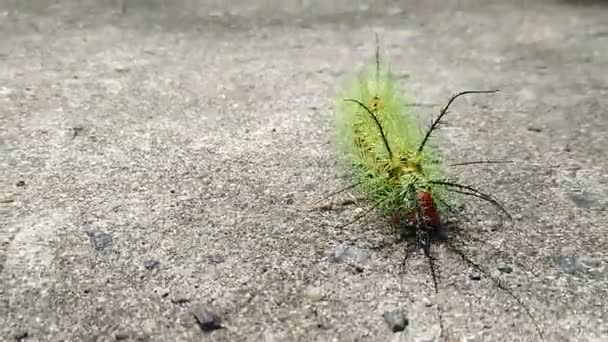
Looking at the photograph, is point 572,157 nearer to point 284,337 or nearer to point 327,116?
point 327,116

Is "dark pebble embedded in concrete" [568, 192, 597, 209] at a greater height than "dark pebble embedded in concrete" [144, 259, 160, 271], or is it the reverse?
"dark pebble embedded in concrete" [568, 192, 597, 209]

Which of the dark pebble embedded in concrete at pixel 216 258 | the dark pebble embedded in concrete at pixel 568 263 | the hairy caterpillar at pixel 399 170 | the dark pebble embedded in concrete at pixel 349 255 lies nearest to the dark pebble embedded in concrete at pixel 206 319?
the dark pebble embedded in concrete at pixel 216 258

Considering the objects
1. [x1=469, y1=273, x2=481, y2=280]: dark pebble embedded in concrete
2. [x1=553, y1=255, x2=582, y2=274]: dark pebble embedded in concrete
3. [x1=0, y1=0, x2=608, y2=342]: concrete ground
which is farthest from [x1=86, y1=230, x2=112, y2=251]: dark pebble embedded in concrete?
[x1=553, y1=255, x2=582, y2=274]: dark pebble embedded in concrete

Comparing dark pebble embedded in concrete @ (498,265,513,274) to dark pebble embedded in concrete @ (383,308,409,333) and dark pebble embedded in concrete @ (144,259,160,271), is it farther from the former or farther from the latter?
dark pebble embedded in concrete @ (144,259,160,271)

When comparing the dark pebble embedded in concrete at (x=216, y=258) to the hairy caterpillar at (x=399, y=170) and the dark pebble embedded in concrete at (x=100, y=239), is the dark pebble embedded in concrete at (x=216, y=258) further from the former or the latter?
the hairy caterpillar at (x=399, y=170)

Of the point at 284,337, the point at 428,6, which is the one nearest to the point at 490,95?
the point at 428,6

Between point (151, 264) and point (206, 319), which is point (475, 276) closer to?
point (206, 319)
